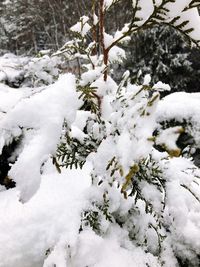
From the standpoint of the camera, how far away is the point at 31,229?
1948 millimetres

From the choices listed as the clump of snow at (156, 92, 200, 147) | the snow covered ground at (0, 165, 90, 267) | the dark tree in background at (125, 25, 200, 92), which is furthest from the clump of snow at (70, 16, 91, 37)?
the dark tree in background at (125, 25, 200, 92)

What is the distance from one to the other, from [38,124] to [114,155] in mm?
371

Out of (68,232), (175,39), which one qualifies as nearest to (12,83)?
(68,232)

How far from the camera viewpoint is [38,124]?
1.41 meters

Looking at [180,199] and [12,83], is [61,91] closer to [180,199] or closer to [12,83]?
[180,199]

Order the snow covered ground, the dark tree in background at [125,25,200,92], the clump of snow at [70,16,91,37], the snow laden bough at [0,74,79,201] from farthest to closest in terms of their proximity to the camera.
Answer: the dark tree in background at [125,25,200,92] → the clump of snow at [70,16,91,37] → the snow covered ground → the snow laden bough at [0,74,79,201]

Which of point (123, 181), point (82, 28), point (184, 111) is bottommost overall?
point (123, 181)

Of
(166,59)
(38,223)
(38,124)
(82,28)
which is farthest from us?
(166,59)

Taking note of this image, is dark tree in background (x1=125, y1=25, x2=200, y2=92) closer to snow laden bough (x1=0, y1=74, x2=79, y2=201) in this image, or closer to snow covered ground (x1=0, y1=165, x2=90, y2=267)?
snow covered ground (x1=0, y1=165, x2=90, y2=267)

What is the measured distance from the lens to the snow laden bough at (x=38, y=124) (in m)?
1.27

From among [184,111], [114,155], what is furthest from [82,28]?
[114,155]

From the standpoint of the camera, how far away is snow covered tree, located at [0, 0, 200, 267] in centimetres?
132

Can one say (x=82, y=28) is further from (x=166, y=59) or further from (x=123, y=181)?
(x=166, y=59)

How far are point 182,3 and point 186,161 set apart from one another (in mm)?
998
